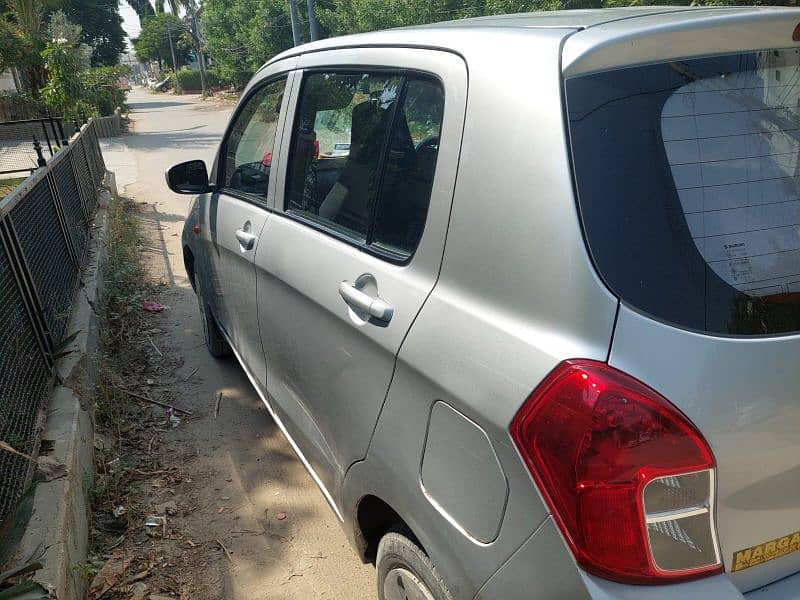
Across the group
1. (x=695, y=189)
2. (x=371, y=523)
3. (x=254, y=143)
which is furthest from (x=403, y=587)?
(x=254, y=143)

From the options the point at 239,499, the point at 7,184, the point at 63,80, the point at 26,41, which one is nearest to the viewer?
the point at 239,499

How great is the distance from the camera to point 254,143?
3287mm

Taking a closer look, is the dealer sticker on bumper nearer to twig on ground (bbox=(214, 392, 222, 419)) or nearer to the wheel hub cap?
the wheel hub cap

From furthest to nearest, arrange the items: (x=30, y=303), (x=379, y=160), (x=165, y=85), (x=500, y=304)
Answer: (x=165, y=85), (x=30, y=303), (x=379, y=160), (x=500, y=304)

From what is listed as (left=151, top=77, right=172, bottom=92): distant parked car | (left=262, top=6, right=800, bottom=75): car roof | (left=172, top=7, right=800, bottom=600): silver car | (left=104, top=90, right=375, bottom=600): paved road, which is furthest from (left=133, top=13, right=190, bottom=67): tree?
(left=172, top=7, right=800, bottom=600): silver car

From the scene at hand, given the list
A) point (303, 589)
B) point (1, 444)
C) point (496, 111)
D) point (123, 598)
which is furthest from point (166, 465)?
point (496, 111)

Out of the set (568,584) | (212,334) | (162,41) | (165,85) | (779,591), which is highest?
(162,41)

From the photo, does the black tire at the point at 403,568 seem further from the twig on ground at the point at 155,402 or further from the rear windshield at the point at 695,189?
the twig on ground at the point at 155,402

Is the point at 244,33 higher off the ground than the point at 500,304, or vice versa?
the point at 244,33

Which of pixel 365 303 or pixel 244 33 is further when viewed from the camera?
pixel 244 33

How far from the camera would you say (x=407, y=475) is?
1.73 metres

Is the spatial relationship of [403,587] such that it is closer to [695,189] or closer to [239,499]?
[695,189]

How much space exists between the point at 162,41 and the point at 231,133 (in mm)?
87787

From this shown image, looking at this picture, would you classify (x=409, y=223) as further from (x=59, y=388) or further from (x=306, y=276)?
(x=59, y=388)
